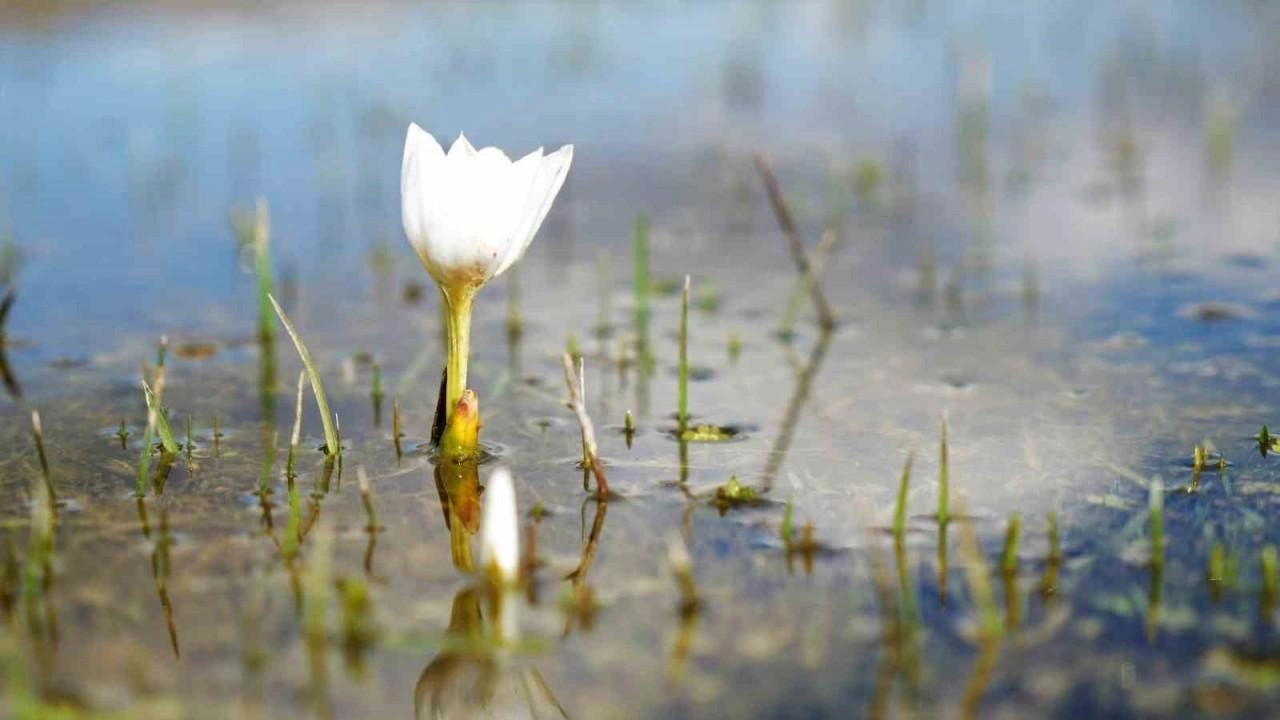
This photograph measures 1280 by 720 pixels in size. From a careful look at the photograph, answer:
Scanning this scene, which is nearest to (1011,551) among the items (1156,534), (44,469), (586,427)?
(1156,534)

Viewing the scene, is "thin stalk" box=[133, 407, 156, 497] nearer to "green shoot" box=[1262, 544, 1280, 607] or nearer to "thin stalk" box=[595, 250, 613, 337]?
"thin stalk" box=[595, 250, 613, 337]

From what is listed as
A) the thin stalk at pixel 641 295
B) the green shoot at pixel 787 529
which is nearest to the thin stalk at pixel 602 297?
the thin stalk at pixel 641 295

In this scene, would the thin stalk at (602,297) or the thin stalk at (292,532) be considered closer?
the thin stalk at (292,532)

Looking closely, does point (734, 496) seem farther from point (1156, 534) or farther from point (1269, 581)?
point (1269, 581)

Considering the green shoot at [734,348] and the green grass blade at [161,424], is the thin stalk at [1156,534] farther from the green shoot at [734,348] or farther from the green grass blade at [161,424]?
the green grass blade at [161,424]

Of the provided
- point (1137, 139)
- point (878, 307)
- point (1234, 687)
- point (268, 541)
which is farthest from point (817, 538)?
point (1137, 139)

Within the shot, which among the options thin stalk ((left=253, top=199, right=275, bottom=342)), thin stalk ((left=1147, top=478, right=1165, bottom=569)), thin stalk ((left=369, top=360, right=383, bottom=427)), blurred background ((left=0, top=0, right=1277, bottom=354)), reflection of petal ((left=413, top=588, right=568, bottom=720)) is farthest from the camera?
blurred background ((left=0, top=0, right=1277, bottom=354))

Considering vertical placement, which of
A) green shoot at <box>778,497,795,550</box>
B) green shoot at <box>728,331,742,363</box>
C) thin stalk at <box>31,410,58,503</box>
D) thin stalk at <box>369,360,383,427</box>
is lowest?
green shoot at <box>778,497,795,550</box>

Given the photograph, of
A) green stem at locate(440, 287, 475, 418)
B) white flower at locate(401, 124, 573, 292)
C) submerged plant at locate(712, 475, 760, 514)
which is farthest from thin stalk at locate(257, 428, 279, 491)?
submerged plant at locate(712, 475, 760, 514)
